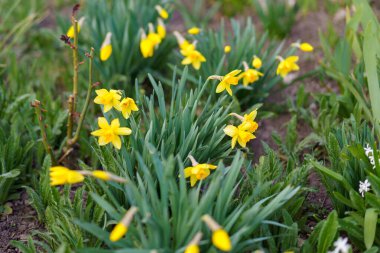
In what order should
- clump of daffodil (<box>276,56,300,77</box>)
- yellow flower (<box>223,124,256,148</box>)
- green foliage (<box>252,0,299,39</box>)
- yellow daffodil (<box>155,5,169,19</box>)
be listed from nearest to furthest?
1. yellow flower (<box>223,124,256,148</box>)
2. clump of daffodil (<box>276,56,300,77</box>)
3. yellow daffodil (<box>155,5,169,19</box>)
4. green foliage (<box>252,0,299,39</box>)

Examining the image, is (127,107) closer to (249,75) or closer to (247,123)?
(247,123)

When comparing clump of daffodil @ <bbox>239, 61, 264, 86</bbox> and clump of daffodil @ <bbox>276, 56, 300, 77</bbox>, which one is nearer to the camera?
clump of daffodil @ <bbox>239, 61, 264, 86</bbox>

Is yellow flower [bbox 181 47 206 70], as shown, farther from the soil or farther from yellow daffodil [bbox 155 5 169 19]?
the soil

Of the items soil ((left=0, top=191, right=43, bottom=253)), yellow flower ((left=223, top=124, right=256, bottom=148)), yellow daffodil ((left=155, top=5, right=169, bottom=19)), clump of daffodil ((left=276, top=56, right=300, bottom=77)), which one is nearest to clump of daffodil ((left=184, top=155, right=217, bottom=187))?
yellow flower ((left=223, top=124, right=256, bottom=148))

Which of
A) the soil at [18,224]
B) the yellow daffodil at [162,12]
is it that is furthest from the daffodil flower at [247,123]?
the yellow daffodil at [162,12]

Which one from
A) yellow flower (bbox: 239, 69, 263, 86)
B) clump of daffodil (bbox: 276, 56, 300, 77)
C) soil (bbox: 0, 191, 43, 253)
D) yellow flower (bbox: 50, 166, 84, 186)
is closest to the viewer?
yellow flower (bbox: 50, 166, 84, 186)
